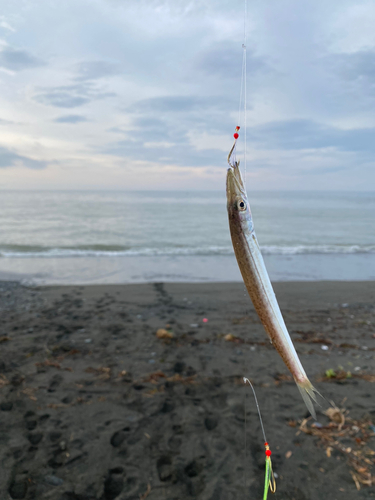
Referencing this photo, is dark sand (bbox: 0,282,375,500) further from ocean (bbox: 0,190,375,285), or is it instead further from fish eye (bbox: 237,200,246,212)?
ocean (bbox: 0,190,375,285)

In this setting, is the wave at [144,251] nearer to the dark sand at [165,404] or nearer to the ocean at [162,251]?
the ocean at [162,251]

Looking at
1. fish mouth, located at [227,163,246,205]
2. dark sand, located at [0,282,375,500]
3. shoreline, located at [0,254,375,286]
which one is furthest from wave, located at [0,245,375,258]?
fish mouth, located at [227,163,246,205]

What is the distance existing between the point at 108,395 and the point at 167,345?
185cm

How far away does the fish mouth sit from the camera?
1.12 m

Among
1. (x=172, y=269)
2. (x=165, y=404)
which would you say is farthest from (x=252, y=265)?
(x=172, y=269)

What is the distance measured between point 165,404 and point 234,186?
13.9 ft

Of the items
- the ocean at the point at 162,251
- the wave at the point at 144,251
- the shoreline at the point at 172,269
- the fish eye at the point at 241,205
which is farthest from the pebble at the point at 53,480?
the wave at the point at 144,251

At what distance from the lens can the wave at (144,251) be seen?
1841 centimetres

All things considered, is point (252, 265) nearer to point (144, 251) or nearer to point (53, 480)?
point (53, 480)

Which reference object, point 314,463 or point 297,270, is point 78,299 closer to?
point 314,463

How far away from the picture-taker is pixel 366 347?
6301mm

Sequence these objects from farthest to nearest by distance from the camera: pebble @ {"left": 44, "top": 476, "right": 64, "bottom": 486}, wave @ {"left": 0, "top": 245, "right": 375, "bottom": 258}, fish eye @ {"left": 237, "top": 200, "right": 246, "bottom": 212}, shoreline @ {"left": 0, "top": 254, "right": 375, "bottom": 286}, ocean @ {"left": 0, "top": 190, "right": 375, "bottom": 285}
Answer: wave @ {"left": 0, "top": 245, "right": 375, "bottom": 258}, ocean @ {"left": 0, "top": 190, "right": 375, "bottom": 285}, shoreline @ {"left": 0, "top": 254, "right": 375, "bottom": 286}, pebble @ {"left": 44, "top": 476, "right": 64, "bottom": 486}, fish eye @ {"left": 237, "top": 200, "right": 246, "bottom": 212}

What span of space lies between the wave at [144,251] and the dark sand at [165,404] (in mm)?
10267

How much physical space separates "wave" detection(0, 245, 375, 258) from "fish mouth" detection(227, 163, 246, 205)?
17.5 metres
